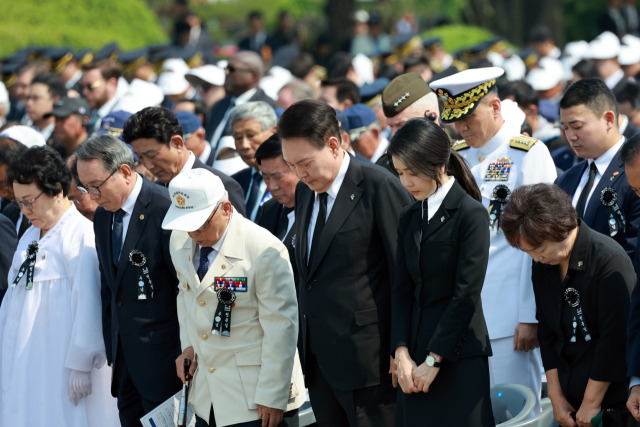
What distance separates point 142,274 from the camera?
207 inches

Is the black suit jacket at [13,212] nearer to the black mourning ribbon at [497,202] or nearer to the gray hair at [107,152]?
the gray hair at [107,152]

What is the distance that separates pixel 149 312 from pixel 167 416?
657 mm

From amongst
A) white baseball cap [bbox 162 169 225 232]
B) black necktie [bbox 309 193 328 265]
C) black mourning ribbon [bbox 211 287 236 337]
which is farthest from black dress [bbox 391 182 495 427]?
white baseball cap [bbox 162 169 225 232]

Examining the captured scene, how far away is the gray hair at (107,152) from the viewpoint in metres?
5.32

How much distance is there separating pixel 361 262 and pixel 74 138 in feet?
15.5

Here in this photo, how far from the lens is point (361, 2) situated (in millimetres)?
25125

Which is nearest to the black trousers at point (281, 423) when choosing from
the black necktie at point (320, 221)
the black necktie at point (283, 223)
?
the black necktie at point (320, 221)

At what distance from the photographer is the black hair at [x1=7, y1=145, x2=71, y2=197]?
18.8ft

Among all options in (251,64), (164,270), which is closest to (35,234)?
(164,270)

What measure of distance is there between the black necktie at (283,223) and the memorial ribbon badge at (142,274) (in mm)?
826

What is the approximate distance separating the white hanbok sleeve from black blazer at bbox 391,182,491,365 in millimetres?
2070

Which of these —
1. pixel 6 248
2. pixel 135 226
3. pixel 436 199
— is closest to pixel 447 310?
pixel 436 199

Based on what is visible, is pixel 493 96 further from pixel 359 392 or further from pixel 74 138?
pixel 74 138

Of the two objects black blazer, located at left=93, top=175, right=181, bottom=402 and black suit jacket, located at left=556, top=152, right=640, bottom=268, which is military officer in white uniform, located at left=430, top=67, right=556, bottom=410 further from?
black blazer, located at left=93, top=175, right=181, bottom=402
